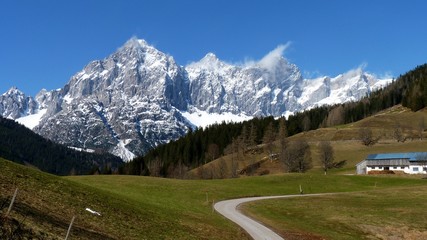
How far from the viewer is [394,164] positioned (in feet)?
480

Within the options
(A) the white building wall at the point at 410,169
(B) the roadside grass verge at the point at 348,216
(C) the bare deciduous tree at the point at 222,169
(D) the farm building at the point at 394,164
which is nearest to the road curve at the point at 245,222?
(B) the roadside grass verge at the point at 348,216

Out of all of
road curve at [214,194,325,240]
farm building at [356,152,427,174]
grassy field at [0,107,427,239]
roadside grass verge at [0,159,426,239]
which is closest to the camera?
roadside grass verge at [0,159,426,239]

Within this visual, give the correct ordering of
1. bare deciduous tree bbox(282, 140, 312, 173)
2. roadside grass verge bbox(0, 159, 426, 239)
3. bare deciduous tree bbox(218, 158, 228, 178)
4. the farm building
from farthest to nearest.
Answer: bare deciduous tree bbox(218, 158, 228, 178)
bare deciduous tree bbox(282, 140, 312, 173)
the farm building
roadside grass verge bbox(0, 159, 426, 239)

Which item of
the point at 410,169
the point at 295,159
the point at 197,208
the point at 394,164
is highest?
the point at 295,159

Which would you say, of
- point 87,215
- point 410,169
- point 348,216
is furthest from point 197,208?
point 410,169

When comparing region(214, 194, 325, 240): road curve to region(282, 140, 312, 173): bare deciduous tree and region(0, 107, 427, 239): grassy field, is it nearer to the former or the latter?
region(0, 107, 427, 239): grassy field

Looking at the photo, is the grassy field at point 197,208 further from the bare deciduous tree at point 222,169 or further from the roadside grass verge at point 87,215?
the bare deciduous tree at point 222,169

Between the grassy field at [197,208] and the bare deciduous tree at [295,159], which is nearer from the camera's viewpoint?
the grassy field at [197,208]

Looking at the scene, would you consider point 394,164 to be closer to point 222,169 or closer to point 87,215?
point 222,169

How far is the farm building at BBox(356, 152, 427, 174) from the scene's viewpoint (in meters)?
140

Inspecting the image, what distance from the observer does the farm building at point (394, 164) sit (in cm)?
14012

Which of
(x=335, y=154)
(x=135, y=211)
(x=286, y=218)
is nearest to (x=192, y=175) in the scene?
(x=335, y=154)

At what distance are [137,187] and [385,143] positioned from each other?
143m

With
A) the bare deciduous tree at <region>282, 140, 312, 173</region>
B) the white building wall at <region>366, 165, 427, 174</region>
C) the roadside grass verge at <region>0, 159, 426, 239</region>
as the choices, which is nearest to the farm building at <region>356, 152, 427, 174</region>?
the white building wall at <region>366, 165, 427, 174</region>
